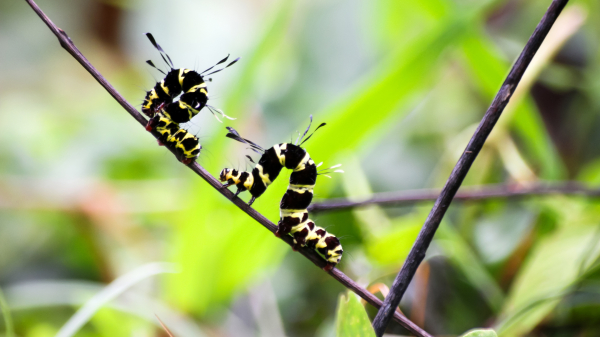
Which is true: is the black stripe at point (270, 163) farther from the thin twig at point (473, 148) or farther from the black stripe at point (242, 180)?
the thin twig at point (473, 148)

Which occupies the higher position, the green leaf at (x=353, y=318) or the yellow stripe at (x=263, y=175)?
the yellow stripe at (x=263, y=175)

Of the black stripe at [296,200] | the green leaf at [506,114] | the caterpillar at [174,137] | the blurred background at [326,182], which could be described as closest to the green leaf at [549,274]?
the blurred background at [326,182]

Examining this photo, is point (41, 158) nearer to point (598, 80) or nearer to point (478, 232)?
point (478, 232)

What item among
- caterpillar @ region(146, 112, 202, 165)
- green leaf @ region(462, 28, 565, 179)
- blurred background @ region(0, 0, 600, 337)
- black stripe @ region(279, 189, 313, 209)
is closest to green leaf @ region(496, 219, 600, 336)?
blurred background @ region(0, 0, 600, 337)

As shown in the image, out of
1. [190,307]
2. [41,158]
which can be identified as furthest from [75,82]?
[190,307]

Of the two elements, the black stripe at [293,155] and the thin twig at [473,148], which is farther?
the black stripe at [293,155]
